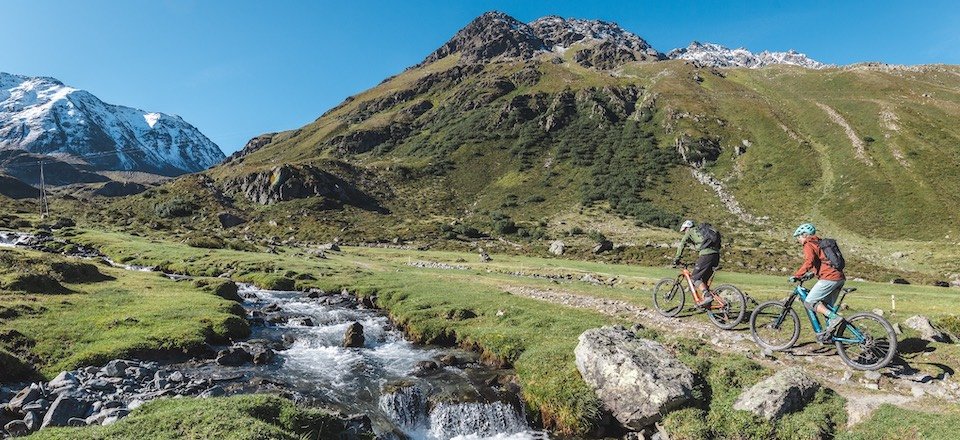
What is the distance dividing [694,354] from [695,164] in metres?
161

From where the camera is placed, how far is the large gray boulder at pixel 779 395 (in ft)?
44.6

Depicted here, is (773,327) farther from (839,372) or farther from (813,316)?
(839,372)

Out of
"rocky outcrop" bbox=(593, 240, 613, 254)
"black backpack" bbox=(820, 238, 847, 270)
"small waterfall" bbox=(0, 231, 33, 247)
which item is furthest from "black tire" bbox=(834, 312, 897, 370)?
"small waterfall" bbox=(0, 231, 33, 247)

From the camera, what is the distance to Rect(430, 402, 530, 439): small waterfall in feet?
55.8

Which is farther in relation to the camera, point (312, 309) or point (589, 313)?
point (312, 309)

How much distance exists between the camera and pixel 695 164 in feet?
531

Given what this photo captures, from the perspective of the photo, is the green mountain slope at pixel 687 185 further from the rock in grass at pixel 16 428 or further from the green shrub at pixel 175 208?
the rock in grass at pixel 16 428

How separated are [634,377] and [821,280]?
679cm

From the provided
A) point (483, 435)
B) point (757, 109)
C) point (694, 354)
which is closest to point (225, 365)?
point (483, 435)

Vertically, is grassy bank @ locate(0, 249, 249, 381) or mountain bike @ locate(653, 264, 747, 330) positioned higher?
mountain bike @ locate(653, 264, 747, 330)

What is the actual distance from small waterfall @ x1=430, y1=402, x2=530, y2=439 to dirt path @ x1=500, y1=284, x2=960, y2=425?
852 centimetres

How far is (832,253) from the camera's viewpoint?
47.9 ft

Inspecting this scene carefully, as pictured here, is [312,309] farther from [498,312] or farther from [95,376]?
[95,376]

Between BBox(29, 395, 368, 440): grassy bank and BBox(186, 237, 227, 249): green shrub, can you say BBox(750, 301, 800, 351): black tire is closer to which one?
BBox(29, 395, 368, 440): grassy bank
